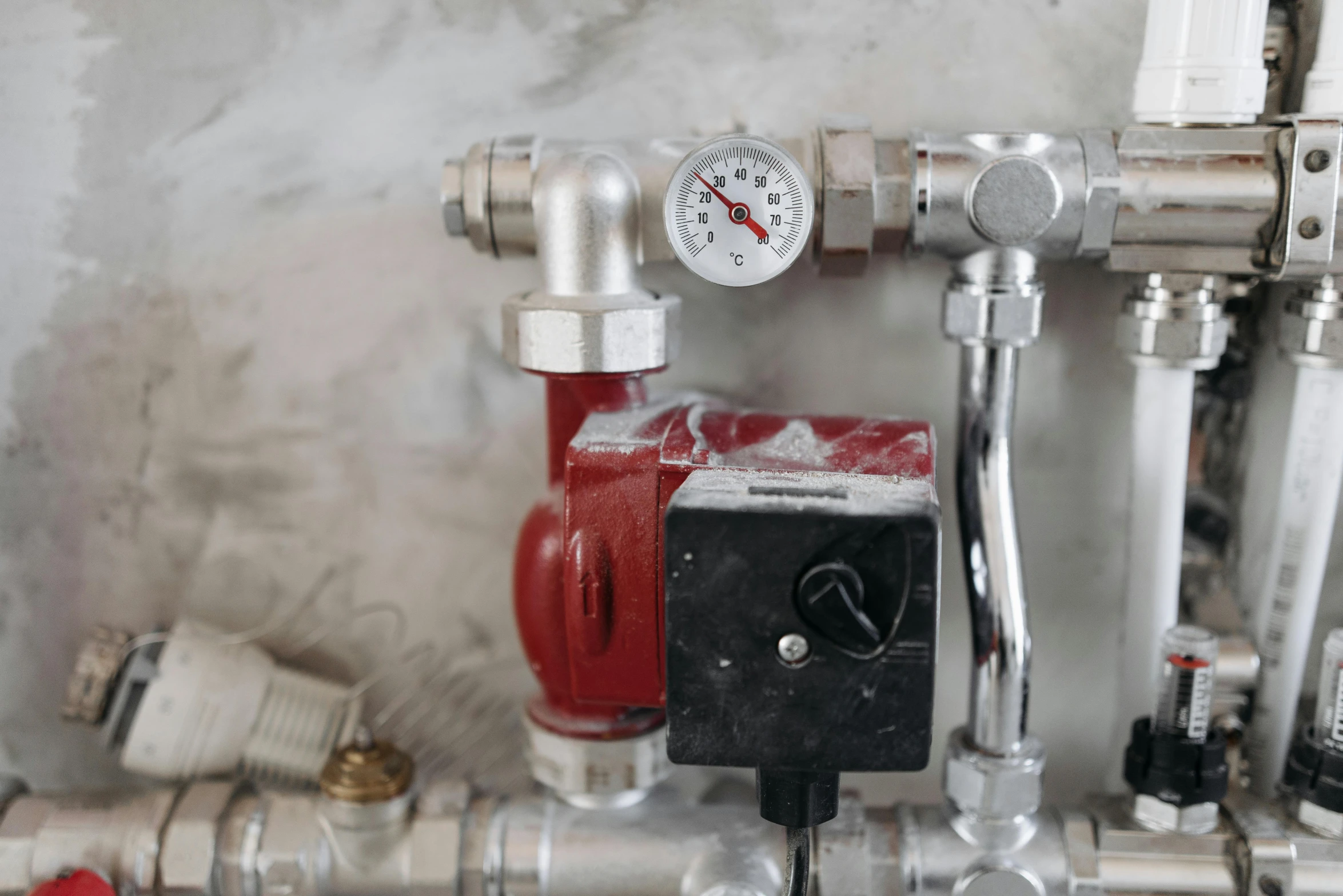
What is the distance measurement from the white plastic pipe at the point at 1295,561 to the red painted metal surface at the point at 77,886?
0.95 m

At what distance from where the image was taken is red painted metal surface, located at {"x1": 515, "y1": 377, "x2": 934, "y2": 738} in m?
0.64

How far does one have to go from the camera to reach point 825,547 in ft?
1.74

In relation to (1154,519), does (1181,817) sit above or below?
below

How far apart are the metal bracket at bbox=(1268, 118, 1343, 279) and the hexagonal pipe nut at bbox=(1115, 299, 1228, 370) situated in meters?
0.07

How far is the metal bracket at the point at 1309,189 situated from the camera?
0.68 metres

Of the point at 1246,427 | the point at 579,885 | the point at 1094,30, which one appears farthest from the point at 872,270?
the point at 579,885

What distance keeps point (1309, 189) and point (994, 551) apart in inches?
13.3

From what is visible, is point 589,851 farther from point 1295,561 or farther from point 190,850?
point 1295,561

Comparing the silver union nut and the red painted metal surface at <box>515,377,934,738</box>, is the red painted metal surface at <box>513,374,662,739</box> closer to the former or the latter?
the red painted metal surface at <box>515,377,934,738</box>

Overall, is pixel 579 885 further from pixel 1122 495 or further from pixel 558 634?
pixel 1122 495

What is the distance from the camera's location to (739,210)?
0.66m

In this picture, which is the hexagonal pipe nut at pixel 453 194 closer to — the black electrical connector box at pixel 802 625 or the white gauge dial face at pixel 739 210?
the white gauge dial face at pixel 739 210

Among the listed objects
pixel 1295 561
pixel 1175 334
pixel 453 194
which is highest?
pixel 453 194

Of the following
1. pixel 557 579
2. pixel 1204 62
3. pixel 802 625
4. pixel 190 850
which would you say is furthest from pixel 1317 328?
pixel 190 850
